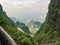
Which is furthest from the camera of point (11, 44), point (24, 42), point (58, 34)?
point (58, 34)

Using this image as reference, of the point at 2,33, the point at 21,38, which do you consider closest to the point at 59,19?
the point at 21,38

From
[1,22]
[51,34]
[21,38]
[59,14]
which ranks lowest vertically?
[51,34]

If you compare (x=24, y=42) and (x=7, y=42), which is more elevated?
(x=7, y=42)

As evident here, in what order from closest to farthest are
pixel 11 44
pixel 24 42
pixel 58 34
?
pixel 11 44 < pixel 24 42 < pixel 58 34

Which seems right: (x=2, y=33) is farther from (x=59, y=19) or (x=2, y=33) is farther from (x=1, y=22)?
(x=59, y=19)

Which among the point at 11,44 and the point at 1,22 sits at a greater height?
the point at 11,44

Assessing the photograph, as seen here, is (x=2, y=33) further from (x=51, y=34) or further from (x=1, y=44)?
(x=51, y=34)

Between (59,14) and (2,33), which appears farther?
(59,14)

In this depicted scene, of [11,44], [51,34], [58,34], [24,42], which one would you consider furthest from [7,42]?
[51,34]

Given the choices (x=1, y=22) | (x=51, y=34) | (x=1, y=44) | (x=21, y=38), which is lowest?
(x=51, y=34)
